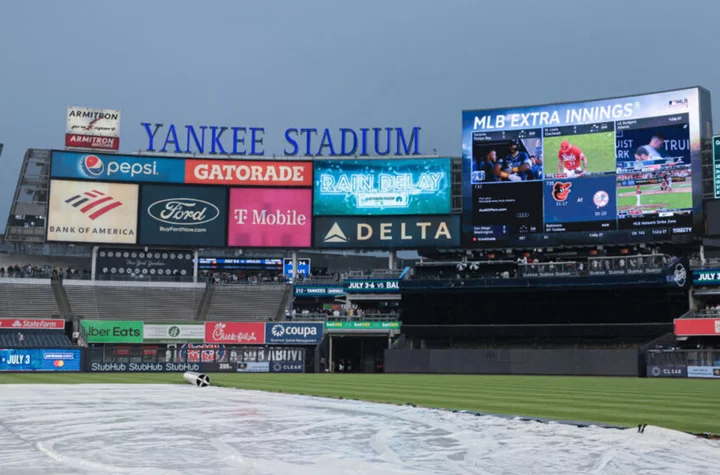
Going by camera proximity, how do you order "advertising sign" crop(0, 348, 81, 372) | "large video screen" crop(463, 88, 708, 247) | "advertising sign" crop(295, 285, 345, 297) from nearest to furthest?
"advertising sign" crop(0, 348, 81, 372) → "large video screen" crop(463, 88, 708, 247) → "advertising sign" crop(295, 285, 345, 297)

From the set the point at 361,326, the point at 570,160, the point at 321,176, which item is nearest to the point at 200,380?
the point at 361,326

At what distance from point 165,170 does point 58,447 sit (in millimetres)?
56953

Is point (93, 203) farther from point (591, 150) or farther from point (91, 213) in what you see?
point (591, 150)

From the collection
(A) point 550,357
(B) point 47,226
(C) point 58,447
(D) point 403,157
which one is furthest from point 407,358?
(C) point 58,447

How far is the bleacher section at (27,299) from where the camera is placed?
59.2m

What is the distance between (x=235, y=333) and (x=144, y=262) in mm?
12254

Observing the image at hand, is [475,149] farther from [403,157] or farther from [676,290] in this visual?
[676,290]

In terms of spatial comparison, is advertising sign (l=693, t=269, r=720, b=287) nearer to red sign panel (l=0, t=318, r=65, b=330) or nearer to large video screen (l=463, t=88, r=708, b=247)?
large video screen (l=463, t=88, r=708, b=247)

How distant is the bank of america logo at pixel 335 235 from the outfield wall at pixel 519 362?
12966 mm

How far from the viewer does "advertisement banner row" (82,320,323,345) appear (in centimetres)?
5719

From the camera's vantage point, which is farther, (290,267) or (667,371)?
(290,267)

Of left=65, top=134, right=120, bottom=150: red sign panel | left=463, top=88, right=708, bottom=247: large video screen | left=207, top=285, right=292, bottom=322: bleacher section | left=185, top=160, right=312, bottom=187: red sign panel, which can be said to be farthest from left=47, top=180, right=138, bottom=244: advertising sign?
left=463, top=88, right=708, bottom=247: large video screen

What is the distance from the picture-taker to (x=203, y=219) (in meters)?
66.2

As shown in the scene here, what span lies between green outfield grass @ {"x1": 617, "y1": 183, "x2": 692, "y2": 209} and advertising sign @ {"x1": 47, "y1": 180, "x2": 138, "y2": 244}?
123ft
